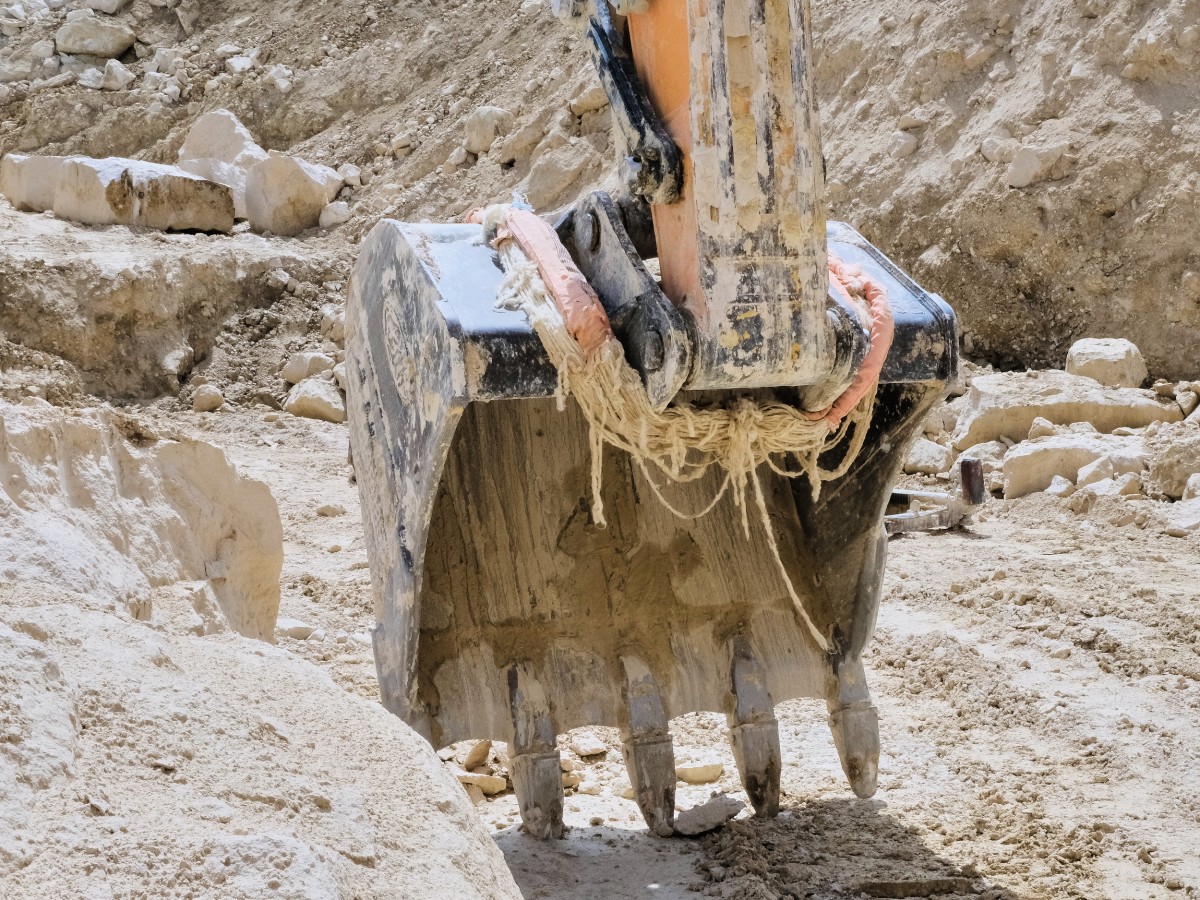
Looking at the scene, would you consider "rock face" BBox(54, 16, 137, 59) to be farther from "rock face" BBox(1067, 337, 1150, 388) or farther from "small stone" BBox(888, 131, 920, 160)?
"rock face" BBox(1067, 337, 1150, 388)

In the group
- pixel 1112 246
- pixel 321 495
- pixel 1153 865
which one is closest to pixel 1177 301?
pixel 1112 246

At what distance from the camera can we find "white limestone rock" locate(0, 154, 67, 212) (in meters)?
10.2

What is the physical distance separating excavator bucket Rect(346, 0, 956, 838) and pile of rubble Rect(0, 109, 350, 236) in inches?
286

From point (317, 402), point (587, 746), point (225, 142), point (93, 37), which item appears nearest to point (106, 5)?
point (93, 37)

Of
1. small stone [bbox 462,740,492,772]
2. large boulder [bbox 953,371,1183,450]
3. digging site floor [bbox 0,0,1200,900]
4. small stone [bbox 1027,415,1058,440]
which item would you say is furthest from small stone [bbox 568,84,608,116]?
small stone [bbox 462,740,492,772]

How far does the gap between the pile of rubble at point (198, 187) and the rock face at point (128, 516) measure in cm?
687

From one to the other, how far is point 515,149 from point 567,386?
28.2ft

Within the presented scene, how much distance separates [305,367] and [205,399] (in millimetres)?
662

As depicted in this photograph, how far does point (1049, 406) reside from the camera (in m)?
6.88

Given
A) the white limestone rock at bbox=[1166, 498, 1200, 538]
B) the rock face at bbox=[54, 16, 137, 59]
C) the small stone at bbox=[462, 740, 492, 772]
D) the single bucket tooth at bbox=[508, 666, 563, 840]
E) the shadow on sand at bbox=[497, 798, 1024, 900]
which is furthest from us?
the rock face at bbox=[54, 16, 137, 59]

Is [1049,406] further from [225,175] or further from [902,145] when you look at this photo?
[225,175]

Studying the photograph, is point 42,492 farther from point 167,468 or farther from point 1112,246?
point 1112,246

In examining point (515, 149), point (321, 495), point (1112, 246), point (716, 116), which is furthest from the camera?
point (515, 149)

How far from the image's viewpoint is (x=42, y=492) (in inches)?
122
